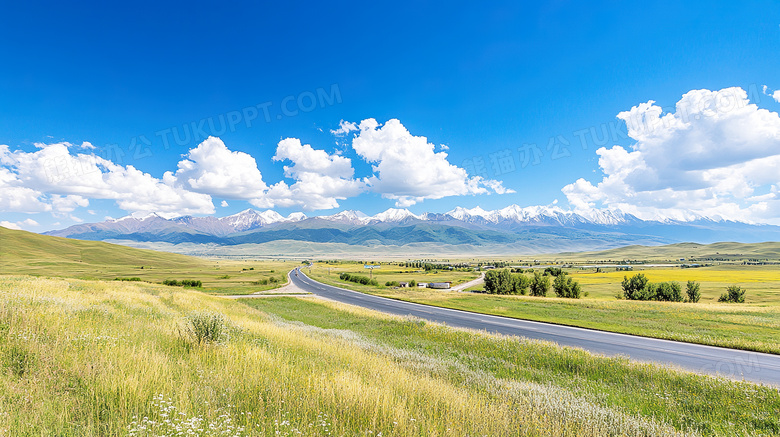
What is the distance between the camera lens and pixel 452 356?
45.4 ft

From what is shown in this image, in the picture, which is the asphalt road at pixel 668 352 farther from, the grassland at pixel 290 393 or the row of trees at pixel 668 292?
the row of trees at pixel 668 292

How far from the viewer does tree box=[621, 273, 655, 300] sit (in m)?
62.4

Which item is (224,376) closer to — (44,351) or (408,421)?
(44,351)

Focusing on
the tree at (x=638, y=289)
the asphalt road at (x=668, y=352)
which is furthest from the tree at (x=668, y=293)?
the asphalt road at (x=668, y=352)

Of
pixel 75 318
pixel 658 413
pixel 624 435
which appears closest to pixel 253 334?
pixel 75 318

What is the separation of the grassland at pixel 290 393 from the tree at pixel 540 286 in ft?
216

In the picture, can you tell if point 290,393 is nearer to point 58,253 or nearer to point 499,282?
point 499,282

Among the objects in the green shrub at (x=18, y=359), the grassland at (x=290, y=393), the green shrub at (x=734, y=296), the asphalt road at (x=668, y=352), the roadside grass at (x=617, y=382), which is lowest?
the green shrub at (x=734, y=296)

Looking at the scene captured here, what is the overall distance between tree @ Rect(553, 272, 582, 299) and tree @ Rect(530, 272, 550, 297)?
3.20 metres

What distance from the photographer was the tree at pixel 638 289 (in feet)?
205

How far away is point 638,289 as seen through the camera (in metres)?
64.3

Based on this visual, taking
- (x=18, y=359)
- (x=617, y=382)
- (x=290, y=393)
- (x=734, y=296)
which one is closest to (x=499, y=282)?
(x=734, y=296)

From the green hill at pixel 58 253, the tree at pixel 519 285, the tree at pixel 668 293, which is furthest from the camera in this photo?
the green hill at pixel 58 253

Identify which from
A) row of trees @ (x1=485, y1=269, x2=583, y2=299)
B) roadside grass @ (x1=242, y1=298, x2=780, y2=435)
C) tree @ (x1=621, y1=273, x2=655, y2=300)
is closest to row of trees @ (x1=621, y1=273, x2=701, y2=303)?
tree @ (x1=621, y1=273, x2=655, y2=300)
